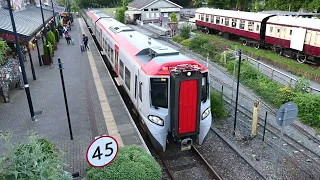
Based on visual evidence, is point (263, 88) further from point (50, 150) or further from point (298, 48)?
point (50, 150)

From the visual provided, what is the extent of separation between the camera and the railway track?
8469mm

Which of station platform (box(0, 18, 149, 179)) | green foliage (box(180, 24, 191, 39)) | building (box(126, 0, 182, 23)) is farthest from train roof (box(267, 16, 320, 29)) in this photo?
building (box(126, 0, 182, 23))

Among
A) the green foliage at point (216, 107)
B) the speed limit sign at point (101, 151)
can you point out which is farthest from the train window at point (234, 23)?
the speed limit sign at point (101, 151)

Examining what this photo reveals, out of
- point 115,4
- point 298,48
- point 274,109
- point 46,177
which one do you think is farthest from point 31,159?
point 115,4

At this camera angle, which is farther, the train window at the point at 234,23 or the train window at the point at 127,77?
the train window at the point at 234,23

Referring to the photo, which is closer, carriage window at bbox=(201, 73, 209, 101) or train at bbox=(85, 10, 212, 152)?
train at bbox=(85, 10, 212, 152)

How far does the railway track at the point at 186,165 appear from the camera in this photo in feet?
27.8

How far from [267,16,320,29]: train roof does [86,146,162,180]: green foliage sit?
18894mm

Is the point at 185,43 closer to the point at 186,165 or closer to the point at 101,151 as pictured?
the point at 186,165

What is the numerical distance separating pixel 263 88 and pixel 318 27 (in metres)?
8.68

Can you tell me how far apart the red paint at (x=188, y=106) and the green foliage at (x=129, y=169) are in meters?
1.73

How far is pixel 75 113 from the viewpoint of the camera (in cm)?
1216

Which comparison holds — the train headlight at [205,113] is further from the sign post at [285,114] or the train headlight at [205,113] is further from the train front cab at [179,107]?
the sign post at [285,114]

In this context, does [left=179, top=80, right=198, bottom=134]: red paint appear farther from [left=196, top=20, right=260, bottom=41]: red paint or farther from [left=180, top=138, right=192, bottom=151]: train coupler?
[left=196, top=20, right=260, bottom=41]: red paint
